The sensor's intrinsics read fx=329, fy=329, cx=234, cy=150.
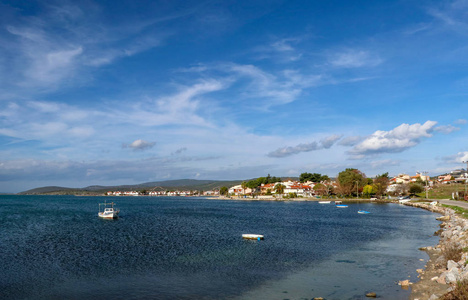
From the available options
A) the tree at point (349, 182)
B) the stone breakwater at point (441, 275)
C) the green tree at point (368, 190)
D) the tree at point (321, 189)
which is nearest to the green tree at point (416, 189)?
the green tree at point (368, 190)

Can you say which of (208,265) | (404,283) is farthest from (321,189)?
(404,283)

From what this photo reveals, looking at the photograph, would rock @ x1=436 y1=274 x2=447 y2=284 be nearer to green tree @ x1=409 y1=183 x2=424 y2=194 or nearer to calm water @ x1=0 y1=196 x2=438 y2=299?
calm water @ x1=0 y1=196 x2=438 y2=299

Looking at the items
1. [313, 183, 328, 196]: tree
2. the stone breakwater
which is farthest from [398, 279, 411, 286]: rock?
[313, 183, 328, 196]: tree

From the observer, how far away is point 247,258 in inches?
1209

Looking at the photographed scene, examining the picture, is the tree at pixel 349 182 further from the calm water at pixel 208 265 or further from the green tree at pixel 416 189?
the calm water at pixel 208 265

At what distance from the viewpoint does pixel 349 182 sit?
15562 cm

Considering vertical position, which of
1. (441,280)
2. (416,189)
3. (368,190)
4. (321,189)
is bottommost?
(441,280)

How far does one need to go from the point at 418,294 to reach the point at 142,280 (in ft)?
58.2

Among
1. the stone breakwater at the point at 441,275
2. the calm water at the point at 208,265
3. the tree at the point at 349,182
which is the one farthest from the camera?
the tree at the point at 349,182

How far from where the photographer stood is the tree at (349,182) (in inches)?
6121

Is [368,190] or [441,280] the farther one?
[368,190]

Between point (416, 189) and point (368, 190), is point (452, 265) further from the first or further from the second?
point (368, 190)

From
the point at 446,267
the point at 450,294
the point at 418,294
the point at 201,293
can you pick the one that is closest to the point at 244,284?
the point at 201,293

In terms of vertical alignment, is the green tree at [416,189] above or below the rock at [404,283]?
above
